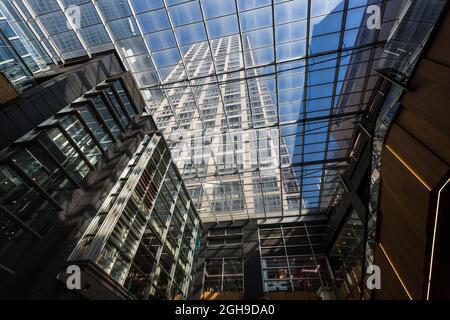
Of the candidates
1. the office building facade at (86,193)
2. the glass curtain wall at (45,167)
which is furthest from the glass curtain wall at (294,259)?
the glass curtain wall at (45,167)

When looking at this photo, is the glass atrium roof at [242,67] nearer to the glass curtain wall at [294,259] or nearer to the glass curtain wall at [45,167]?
the glass curtain wall at [294,259]

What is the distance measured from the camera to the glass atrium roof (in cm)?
1522

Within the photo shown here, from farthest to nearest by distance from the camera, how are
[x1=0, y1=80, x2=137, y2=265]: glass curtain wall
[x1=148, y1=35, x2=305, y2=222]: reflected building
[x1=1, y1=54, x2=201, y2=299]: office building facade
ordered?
[x1=148, y1=35, x2=305, y2=222]: reflected building < [x1=1, y1=54, x2=201, y2=299]: office building facade < [x1=0, y1=80, x2=137, y2=265]: glass curtain wall

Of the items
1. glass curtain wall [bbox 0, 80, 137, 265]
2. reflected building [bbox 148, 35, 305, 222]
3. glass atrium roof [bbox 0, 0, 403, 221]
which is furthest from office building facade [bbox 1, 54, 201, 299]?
reflected building [bbox 148, 35, 305, 222]

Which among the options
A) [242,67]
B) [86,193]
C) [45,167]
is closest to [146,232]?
[86,193]

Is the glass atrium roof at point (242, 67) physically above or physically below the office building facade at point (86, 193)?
above

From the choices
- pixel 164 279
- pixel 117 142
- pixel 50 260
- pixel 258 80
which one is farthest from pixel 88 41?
pixel 164 279

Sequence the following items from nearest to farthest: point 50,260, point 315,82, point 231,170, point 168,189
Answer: point 50,260, point 315,82, point 168,189, point 231,170

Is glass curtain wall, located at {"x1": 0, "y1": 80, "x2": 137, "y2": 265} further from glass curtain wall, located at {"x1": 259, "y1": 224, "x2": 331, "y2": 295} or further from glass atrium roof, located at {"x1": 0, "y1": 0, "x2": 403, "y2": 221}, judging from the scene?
glass curtain wall, located at {"x1": 259, "y1": 224, "x2": 331, "y2": 295}

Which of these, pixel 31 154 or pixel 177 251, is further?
pixel 177 251

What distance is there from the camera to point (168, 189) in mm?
21031

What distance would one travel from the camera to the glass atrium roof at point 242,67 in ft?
49.9

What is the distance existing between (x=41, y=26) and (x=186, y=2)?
10.7m

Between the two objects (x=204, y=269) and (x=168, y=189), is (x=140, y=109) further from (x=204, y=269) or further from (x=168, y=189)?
(x=204, y=269)
